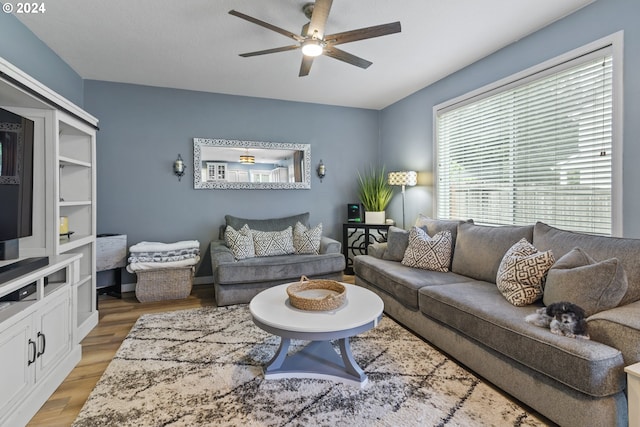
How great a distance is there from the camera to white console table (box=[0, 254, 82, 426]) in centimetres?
154

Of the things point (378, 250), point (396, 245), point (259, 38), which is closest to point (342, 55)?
point (259, 38)

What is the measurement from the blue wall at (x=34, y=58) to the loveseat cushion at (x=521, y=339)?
376cm

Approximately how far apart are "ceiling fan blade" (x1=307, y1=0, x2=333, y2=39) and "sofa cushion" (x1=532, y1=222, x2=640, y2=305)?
7.29 feet

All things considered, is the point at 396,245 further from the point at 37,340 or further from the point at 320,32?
the point at 37,340

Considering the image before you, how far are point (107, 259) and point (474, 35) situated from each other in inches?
172

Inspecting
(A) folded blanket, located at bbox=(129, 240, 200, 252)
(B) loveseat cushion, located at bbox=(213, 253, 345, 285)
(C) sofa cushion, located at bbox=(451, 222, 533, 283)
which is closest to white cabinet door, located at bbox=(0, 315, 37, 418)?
(B) loveseat cushion, located at bbox=(213, 253, 345, 285)

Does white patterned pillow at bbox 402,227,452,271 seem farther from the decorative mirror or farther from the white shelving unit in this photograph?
the white shelving unit

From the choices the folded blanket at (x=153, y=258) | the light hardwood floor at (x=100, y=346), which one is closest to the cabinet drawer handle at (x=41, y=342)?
the light hardwood floor at (x=100, y=346)

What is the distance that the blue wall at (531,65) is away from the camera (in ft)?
7.06

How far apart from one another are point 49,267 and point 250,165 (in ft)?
9.11

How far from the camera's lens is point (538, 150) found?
2811 millimetres

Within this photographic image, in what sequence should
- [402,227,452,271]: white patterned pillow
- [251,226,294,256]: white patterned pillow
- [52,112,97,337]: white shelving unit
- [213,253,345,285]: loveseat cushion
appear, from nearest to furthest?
[52,112,97,337]: white shelving unit → [402,227,452,271]: white patterned pillow → [213,253,345,285]: loveseat cushion → [251,226,294,256]: white patterned pillow

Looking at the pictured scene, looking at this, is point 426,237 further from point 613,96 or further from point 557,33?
point 557,33

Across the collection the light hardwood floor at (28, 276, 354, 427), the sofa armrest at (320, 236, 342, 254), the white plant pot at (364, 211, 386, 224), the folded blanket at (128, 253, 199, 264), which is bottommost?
the light hardwood floor at (28, 276, 354, 427)
